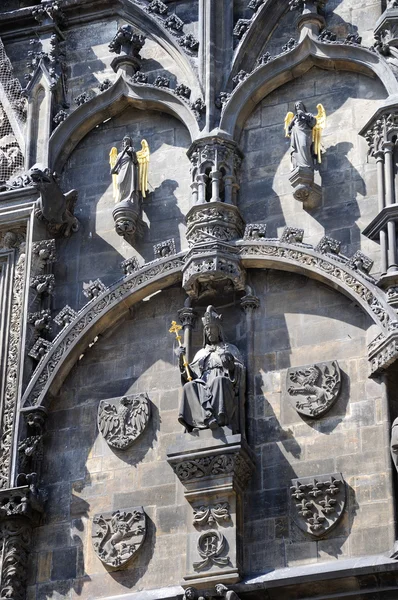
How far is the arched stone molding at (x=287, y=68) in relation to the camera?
21.2 metres

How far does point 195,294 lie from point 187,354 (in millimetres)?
710

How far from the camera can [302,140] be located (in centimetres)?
2058

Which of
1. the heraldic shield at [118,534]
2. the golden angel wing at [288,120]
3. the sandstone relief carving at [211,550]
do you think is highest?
the golden angel wing at [288,120]

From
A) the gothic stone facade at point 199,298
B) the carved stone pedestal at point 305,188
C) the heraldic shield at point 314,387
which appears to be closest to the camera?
the gothic stone facade at point 199,298

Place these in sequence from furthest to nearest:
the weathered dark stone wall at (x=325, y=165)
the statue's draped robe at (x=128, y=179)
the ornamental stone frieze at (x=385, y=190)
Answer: the statue's draped robe at (x=128, y=179) → the weathered dark stone wall at (x=325, y=165) → the ornamental stone frieze at (x=385, y=190)

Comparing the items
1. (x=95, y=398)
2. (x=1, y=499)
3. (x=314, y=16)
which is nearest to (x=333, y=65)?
(x=314, y=16)

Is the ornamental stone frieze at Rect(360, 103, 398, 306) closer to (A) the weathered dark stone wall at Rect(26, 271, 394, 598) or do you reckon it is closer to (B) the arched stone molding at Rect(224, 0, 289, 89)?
(A) the weathered dark stone wall at Rect(26, 271, 394, 598)

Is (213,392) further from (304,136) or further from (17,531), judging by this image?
(304,136)

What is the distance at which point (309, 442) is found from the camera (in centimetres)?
1905

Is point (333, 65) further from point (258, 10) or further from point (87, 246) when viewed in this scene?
point (87, 246)

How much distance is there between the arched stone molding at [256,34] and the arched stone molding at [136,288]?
7.89 feet

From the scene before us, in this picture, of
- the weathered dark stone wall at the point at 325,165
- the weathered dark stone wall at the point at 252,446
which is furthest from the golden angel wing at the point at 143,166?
the weathered dark stone wall at the point at 252,446

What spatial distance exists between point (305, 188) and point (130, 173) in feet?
6.96

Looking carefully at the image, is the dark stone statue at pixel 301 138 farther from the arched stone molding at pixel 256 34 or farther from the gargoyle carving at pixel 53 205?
the gargoyle carving at pixel 53 205
